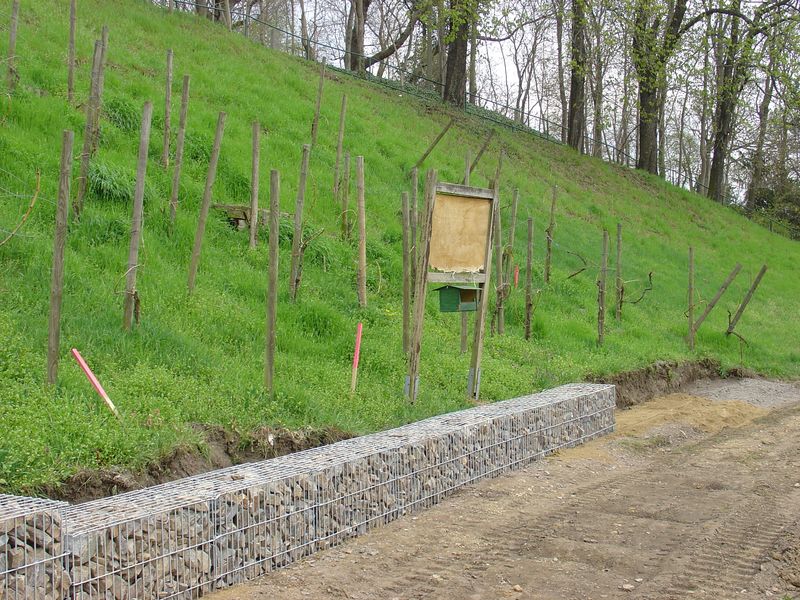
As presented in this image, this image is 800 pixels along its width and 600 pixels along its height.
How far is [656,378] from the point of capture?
45.7 ft

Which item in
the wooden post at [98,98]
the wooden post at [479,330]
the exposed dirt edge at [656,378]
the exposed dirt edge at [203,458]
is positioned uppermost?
the wooden post at [98,98]

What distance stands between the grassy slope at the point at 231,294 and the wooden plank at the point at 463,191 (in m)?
2.08

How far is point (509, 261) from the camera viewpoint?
510 inches

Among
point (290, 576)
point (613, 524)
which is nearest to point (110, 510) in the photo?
point (290, 576)

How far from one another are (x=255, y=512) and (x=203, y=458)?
4.81ft

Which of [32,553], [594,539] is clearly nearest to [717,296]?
[594,539]

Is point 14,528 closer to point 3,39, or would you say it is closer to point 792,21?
point 3,39

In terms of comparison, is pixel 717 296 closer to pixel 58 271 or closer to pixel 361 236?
pixel 361 236

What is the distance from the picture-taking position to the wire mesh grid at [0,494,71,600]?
4.18 m

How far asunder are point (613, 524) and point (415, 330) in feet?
10.1

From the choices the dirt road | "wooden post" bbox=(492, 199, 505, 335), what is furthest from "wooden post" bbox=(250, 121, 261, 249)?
the dirt road

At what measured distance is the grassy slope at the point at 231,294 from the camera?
23.3 feet

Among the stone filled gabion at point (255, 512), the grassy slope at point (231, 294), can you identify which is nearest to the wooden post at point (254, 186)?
the grassy slope at point (231, 294)

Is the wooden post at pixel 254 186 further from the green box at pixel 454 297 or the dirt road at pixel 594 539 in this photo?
the dirt road at pixel 594 539
